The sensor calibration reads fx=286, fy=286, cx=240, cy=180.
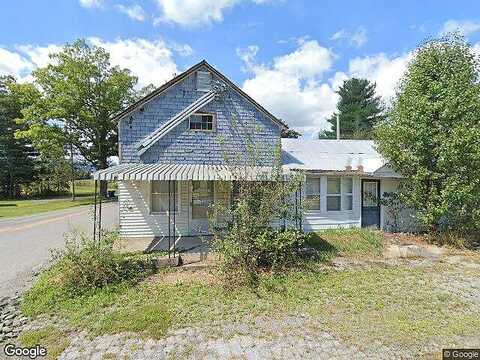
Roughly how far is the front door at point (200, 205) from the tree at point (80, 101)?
2172 centimetres

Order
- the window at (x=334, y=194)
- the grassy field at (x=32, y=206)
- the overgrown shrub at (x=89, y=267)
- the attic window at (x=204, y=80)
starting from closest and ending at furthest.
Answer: the overgrown shrub at (x=89, y=267), the attic window at (x=204, y=80), the window at (x=334, y=194), the grassy field at (x=32, y=206)

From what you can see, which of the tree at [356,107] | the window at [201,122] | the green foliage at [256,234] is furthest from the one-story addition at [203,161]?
the tree at [356,107]

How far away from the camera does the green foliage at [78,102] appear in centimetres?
2989

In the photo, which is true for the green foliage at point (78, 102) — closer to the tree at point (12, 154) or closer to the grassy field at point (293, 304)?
the tree at point (12, 154)

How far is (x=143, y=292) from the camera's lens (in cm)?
694

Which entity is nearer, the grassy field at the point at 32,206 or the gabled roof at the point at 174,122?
the gabled roof at the point at 174,122

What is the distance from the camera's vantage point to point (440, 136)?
11000 mm

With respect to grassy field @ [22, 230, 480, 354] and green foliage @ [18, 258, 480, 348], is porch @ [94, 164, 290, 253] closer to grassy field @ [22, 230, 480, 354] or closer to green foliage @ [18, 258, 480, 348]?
grassy field @ [22, 230, 480, 354]

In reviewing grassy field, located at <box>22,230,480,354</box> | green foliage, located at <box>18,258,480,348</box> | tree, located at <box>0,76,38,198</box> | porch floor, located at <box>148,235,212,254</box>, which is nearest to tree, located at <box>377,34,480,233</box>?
grassy field, located at <box>22,230,480,354</box>

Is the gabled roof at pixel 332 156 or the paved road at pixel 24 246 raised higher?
the gabled roof at pixel 332 156

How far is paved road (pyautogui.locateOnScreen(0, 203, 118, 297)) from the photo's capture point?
8.10 meters
